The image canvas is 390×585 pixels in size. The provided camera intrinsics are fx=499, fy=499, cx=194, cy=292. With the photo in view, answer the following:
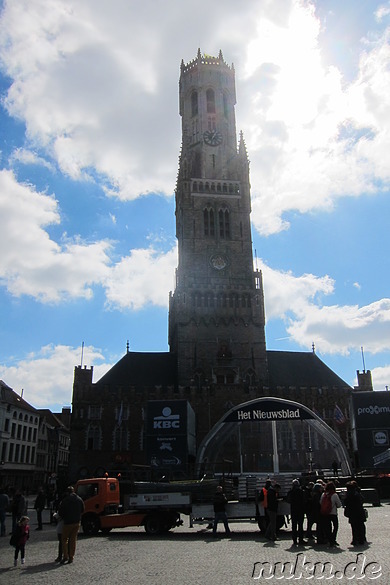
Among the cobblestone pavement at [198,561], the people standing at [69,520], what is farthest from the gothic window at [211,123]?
the people standing at [69,520]

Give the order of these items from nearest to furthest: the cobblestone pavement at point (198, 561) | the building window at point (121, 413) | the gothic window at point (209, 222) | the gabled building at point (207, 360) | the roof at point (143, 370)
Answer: the cobblestone pavement at point (198, 561) < the gabled building at point (207, 360) < the building window at point (121, 413) < the roof at point (143, 370) < the gothic window at point (209, 222)

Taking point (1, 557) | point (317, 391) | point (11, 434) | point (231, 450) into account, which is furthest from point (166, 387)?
point (1, 557)

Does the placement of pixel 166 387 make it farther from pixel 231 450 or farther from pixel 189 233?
pixel 189 233

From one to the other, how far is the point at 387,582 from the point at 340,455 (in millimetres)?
26473

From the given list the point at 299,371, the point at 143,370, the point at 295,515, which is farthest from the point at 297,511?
the point at 299,371

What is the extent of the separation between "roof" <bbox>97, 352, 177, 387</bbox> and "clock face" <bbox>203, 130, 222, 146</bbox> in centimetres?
2874

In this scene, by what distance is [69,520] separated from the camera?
12406mm

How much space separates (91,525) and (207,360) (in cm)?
3488

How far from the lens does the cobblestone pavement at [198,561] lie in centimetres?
1021

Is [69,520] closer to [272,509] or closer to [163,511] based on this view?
[272,509]

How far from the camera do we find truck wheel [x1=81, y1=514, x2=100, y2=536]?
1947 cm

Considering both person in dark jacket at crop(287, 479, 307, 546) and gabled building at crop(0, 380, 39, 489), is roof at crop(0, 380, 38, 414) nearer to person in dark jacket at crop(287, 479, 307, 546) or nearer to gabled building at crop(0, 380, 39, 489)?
gabled building at crop(0, 380, 39, 489)

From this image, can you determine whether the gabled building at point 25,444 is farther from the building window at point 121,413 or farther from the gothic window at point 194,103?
the gothic window at point 194,103

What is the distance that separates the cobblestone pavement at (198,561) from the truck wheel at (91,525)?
79.5 inches
